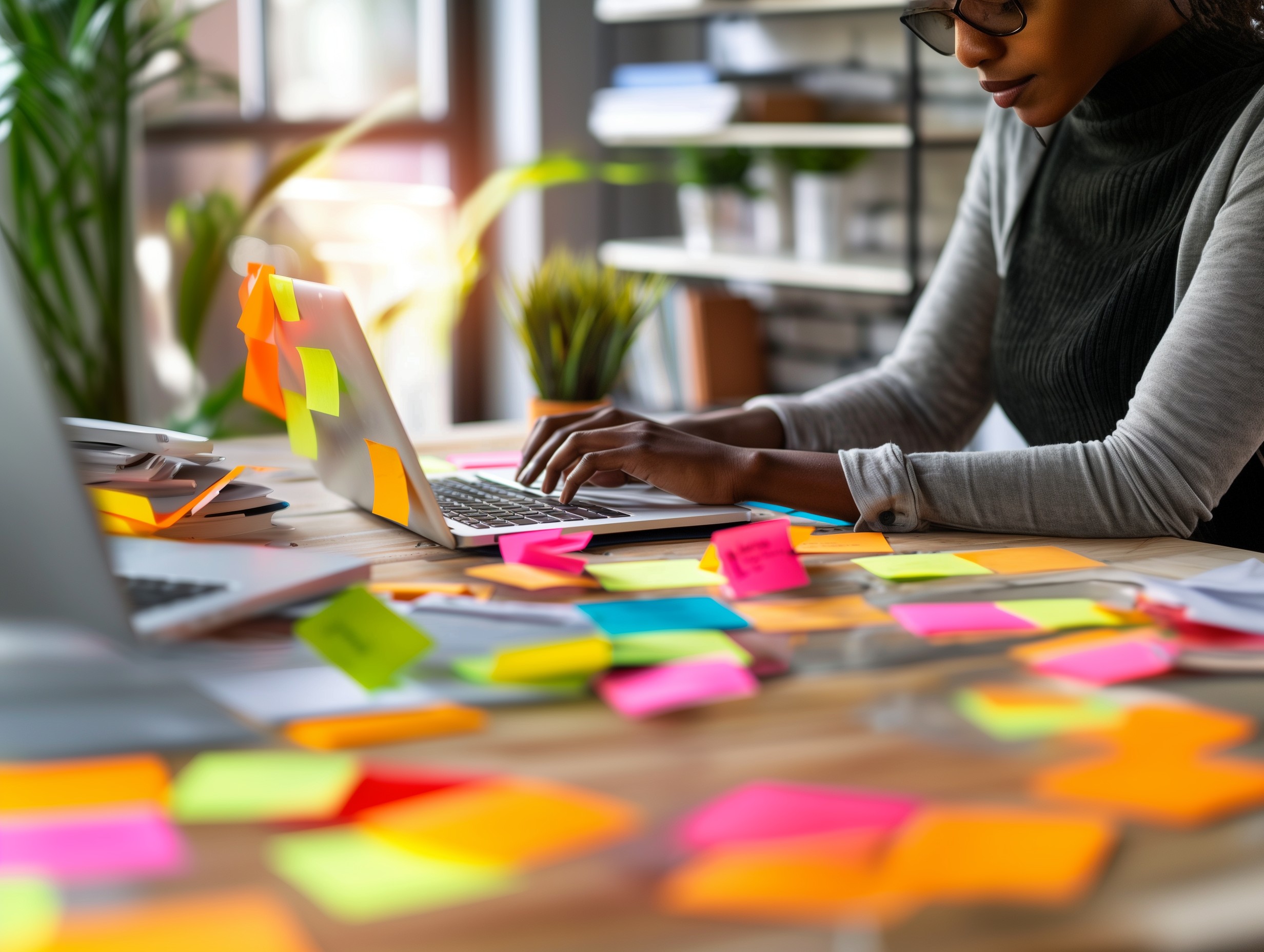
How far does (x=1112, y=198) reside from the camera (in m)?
1.34

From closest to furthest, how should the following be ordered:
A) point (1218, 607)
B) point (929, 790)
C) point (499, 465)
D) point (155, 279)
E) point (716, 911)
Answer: point (716, 911)
point (929, 790)
point (1218, 607)
point (499, 465)
point (155, 279)

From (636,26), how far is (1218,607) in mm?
3074

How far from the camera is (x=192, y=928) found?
0.44 meters

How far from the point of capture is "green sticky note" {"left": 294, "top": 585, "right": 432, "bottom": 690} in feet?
2.28

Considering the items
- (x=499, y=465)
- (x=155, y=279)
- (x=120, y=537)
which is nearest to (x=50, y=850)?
(x=120, y=537)

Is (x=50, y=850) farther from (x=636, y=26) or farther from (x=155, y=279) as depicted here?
(x=636, y=26)

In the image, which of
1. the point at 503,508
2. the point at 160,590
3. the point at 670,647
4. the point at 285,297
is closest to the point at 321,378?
the point at 285,297

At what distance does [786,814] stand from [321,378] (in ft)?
2.10

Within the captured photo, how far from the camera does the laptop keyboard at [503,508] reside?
105 centimetres

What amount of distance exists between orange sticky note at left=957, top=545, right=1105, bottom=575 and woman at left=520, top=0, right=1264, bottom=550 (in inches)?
2.6

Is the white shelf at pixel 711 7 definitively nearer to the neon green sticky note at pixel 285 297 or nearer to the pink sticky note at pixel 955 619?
the neon green sticky note at pixel 285 297

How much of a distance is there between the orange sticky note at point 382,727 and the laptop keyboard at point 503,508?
386 mm

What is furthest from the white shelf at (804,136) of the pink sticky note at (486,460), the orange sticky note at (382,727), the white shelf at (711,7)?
the orange sticky note at (382,727)

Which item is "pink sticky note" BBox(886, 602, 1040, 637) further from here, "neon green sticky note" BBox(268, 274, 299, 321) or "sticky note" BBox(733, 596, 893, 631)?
"neon green sticky note" BBox(268, 274, 299, 321)
